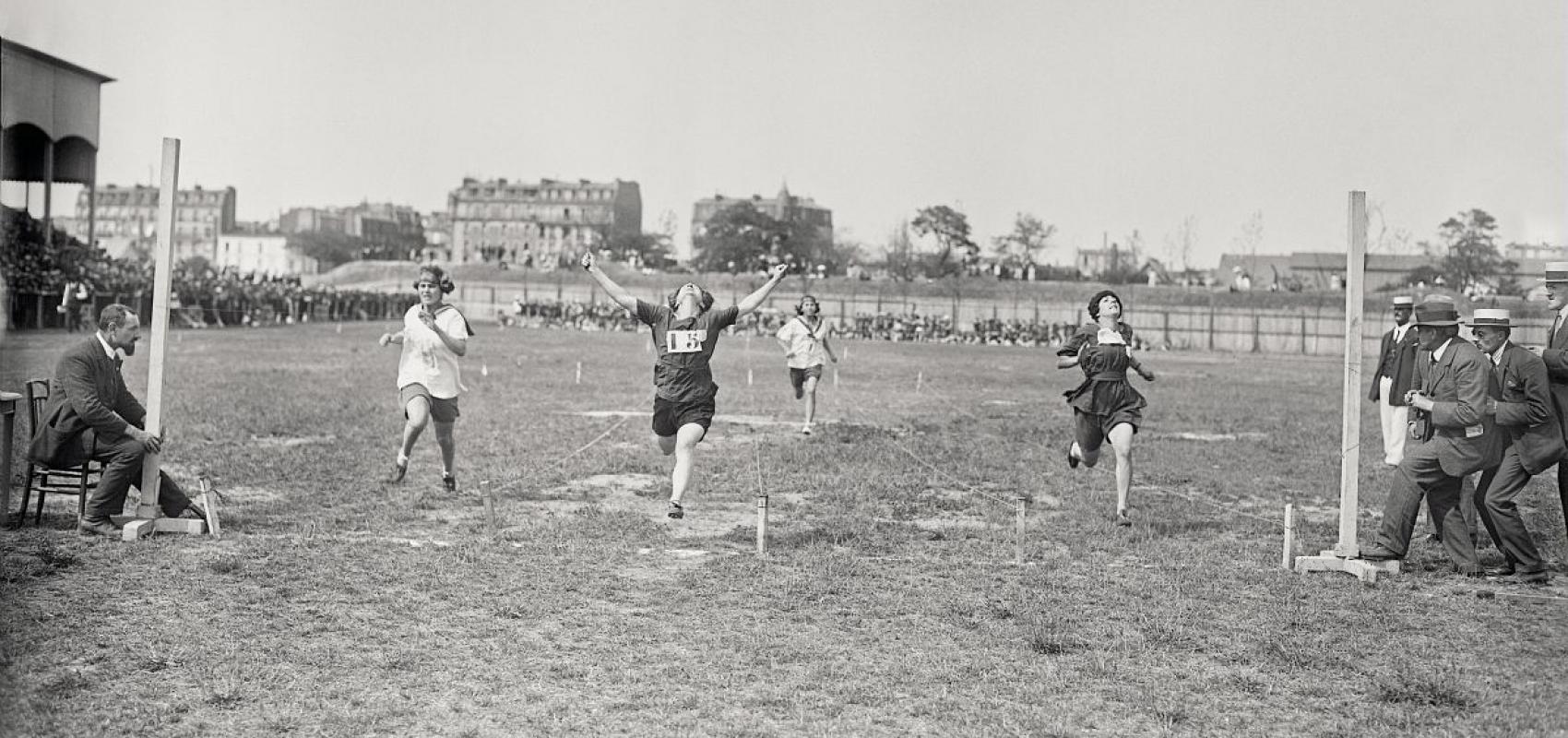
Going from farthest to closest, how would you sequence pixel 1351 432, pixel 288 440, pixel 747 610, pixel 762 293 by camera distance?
1. pixel 288 440
2. pixel 762 293
3. pixel 1351 432
4. pixel 747 610

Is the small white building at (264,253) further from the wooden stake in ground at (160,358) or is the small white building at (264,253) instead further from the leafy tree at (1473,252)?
the wooden stake in ground at (160,358)

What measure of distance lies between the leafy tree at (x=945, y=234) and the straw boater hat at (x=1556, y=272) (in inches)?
3144

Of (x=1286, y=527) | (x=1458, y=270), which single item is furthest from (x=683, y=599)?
(x=1458, y=270)

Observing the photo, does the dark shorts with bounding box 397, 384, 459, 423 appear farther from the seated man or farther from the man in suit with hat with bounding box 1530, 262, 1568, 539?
the man in suit with hat with bounding box 1530, 262, 1568, 539

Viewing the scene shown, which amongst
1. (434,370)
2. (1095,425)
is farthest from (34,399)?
(1095,425)

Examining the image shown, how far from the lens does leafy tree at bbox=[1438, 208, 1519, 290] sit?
2763 inches

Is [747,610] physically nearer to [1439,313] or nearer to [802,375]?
[1439,313]

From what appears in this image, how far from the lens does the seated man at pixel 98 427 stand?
28.8 feet

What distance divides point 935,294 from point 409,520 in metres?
68.8

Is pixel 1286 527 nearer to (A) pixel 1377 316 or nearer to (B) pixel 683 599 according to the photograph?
(B) pixel 683 599

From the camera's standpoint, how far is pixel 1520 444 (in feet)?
28.7

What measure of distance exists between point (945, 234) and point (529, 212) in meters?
65.9

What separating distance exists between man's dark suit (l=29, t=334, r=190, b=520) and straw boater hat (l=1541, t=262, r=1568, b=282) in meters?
9.79

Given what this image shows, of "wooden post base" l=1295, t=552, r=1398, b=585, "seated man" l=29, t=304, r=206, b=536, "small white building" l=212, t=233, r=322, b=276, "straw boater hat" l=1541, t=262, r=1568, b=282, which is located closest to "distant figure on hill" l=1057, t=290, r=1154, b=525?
"wooden post base" l=1295, t=552, r=1398, b=585
